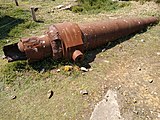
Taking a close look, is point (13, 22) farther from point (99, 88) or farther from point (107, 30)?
point (99, 88)

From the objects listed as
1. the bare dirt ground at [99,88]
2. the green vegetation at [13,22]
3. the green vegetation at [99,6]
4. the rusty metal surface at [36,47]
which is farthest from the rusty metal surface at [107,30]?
the green vegetation at [13,22]

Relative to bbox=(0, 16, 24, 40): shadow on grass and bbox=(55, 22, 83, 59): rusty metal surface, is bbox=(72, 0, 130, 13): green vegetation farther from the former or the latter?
bbox=(55, 22, 83, 59): rusty metal surface

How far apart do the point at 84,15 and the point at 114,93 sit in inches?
175

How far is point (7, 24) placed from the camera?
27.0 feet

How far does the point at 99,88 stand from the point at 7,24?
4.87 m

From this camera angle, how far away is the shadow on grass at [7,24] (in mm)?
7552

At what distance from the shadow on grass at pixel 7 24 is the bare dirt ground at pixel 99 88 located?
1879 millimetres

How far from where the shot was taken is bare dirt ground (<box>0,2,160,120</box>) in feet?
14.4

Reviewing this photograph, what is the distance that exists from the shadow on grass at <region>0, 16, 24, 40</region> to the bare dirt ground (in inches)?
74.0

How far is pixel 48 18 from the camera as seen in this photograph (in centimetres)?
855

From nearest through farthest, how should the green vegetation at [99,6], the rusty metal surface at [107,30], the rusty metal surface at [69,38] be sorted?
the rusty metal surface at [69,38]
the rusty metal surface at [107,30]
the green vegetation at [99,6]

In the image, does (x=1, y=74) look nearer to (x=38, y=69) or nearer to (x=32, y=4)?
(x=38, y=69)

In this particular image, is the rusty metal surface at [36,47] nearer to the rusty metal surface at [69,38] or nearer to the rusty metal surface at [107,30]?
the rusty metal surface at [69,38]

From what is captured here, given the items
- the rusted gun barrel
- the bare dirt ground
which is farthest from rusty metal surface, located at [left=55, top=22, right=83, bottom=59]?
the bare dirt ground
